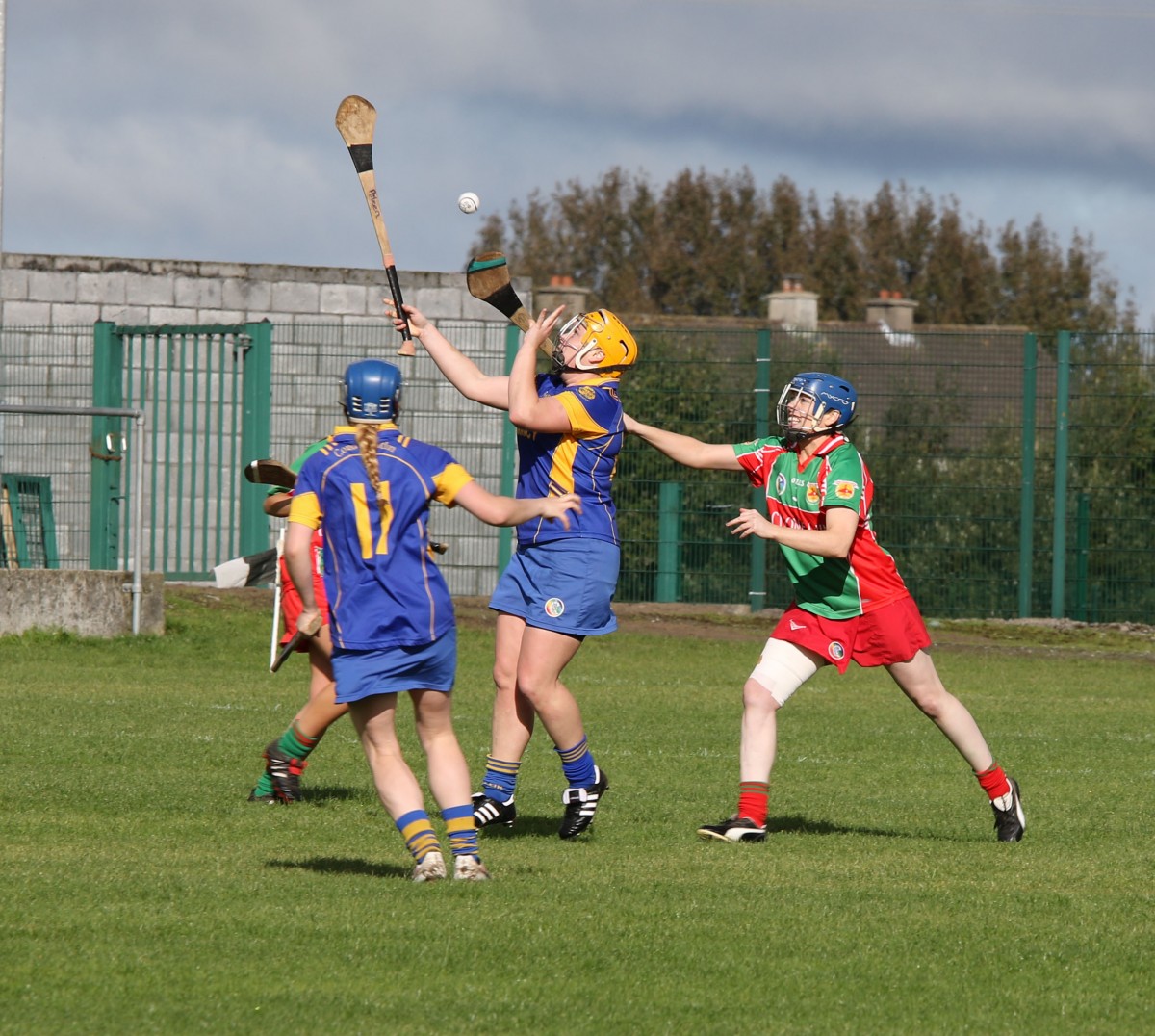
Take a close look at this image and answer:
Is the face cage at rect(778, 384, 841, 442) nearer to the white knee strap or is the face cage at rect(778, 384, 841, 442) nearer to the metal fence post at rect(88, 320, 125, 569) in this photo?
the white knee strap

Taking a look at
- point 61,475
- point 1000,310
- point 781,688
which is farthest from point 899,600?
point 1000,310

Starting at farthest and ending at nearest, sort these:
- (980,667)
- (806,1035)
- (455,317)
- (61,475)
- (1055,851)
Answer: (455,317) → (61,475) → (980,667) → (1055,851) → (806,1035)

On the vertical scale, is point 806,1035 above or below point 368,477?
below

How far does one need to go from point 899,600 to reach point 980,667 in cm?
799

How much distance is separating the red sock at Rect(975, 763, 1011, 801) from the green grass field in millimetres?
194

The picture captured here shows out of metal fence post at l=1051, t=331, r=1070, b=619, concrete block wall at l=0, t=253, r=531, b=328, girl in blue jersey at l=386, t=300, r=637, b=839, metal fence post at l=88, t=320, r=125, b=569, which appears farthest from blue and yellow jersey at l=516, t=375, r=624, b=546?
concrete block wall at l=0, t=253, r=531, b=328

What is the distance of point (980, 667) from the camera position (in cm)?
1534

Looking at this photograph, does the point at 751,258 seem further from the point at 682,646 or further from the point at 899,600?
the point at 899,600

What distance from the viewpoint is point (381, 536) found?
597 cm

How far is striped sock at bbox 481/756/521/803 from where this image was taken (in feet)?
24.5

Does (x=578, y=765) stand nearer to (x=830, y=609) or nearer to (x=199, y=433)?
(x=830, y=609)

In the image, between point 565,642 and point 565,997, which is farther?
point 565,642

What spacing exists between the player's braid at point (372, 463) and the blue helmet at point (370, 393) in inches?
3.4

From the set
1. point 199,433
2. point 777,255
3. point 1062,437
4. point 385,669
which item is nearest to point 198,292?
point 199,433
